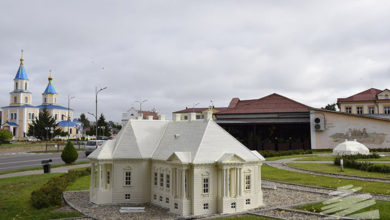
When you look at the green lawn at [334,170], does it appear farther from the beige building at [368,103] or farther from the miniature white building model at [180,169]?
the beige building at [368,103]

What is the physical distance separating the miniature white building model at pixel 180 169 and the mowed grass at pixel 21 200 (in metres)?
3.36

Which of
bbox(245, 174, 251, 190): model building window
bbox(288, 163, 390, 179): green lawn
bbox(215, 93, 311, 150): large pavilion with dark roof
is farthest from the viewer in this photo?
bbox(215, 93, 311, 150): large pavilion with dark roof

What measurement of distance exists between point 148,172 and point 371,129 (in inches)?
1650

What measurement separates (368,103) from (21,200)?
215ft

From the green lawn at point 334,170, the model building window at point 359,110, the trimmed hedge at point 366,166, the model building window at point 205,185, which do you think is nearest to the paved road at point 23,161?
the model building window at point 205,185

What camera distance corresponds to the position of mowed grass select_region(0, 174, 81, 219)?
56.8 ft

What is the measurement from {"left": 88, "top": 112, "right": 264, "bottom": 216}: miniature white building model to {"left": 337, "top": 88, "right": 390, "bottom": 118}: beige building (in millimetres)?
54731

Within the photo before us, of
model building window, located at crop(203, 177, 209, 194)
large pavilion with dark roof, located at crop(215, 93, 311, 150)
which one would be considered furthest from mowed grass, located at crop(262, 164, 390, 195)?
large pavilion with dark roof, located at crop(215, 93, 311, 150)

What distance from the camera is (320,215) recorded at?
16391 millimetres

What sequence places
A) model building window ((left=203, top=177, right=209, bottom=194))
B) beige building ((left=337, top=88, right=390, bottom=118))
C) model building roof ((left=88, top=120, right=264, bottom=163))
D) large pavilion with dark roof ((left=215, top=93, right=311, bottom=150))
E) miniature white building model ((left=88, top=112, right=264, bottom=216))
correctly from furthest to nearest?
1. beige building ((left=337, top=88, right=390, bottom=118))
2. large pavilion with dark roof ((left=215, top=93, right=311, bottom=150))
3. model building roof ((left=88, top=120, right=264, bottom=163))
4. model building window ((left=203, top=177, right=209, bottom=194))
5. miniature white building model ((left=88, top=112, right=264, bottom=216))

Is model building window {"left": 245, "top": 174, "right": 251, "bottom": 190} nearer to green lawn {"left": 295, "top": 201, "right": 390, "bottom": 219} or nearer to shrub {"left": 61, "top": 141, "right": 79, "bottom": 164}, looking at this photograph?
green lawn {"left": 295, "top": 201, "right": 390, "bottom": 219}

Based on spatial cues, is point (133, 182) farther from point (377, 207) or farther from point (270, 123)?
Result: point (270, 123)

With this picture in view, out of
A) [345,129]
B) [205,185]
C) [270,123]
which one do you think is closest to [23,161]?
[205,185]

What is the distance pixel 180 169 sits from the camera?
1758cm
